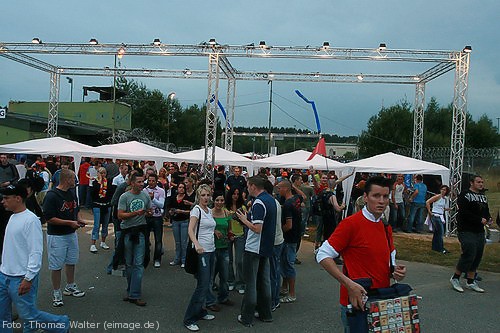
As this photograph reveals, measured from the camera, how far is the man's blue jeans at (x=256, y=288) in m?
5.24

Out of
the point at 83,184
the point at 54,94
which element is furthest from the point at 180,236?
the point at 54,94

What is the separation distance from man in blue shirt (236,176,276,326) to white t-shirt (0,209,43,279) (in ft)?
7.26

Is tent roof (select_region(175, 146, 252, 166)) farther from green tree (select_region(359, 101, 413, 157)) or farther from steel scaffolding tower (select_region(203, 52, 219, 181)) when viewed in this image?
green tree (select_region(359, 101, 413, 157))

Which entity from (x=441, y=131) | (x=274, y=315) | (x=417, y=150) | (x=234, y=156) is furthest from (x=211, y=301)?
(x=441, y=131)

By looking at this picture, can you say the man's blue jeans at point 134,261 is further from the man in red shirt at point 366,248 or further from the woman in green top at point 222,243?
the man in red shirt at point 366,248

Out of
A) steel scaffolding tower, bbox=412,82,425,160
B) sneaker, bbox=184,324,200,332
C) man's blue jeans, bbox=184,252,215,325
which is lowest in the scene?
sneaker, bbox=184,324,200,332

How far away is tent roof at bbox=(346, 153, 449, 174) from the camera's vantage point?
14266mm

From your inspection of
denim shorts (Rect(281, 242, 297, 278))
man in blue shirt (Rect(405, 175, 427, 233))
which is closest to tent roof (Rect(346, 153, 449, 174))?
man in blue shirt (Rect(405, 175, 427, 233))

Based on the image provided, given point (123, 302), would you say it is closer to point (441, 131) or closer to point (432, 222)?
point (432, 222)

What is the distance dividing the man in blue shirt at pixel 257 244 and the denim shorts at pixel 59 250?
2322 millimetres

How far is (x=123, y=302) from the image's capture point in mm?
5883

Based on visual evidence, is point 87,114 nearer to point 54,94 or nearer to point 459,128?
point 54,94

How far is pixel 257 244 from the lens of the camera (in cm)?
521

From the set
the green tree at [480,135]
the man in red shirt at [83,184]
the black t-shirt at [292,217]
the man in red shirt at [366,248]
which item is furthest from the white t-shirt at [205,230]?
the green tree at [480,135]
